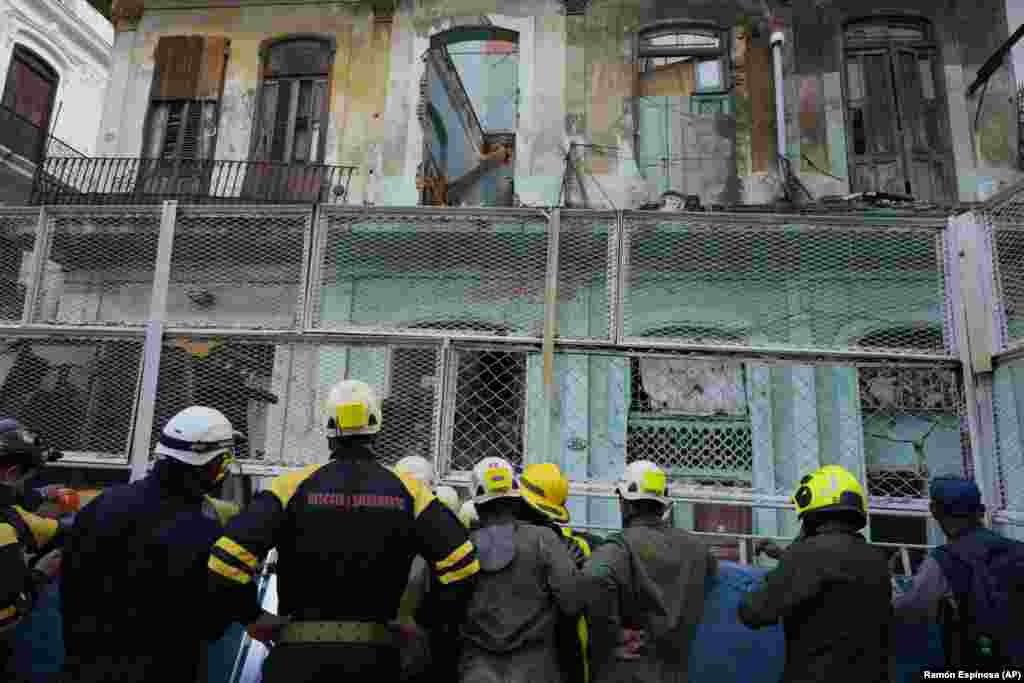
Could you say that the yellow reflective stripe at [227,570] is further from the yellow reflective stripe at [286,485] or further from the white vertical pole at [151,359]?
the white vertical pole at [151,359]

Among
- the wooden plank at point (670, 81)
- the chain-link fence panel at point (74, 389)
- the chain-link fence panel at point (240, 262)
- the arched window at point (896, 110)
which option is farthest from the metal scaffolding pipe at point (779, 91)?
the chain-link fence panel at point (74, 389)

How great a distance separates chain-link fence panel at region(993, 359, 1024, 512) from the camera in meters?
4.41

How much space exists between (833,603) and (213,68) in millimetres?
12362

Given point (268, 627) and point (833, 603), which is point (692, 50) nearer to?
point (833, 603)

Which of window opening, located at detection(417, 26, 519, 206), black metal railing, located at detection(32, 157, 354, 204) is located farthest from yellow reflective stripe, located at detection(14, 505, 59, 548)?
window opening, located at detection(417, 26, 519, 206)

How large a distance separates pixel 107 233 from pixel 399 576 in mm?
3800

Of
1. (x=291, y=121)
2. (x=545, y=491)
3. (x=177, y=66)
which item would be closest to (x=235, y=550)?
(x=545, y=491)

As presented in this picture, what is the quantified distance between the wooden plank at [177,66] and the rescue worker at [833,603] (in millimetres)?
12003

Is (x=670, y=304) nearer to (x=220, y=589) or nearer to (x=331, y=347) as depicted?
(x=331, y=347)

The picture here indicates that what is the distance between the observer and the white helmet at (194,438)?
10.1 feet

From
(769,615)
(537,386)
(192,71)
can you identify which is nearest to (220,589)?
(769,615)

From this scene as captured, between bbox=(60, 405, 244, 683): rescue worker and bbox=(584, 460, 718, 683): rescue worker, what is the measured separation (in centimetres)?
163

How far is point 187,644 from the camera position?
3.02 meters

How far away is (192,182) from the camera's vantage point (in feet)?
37.7
